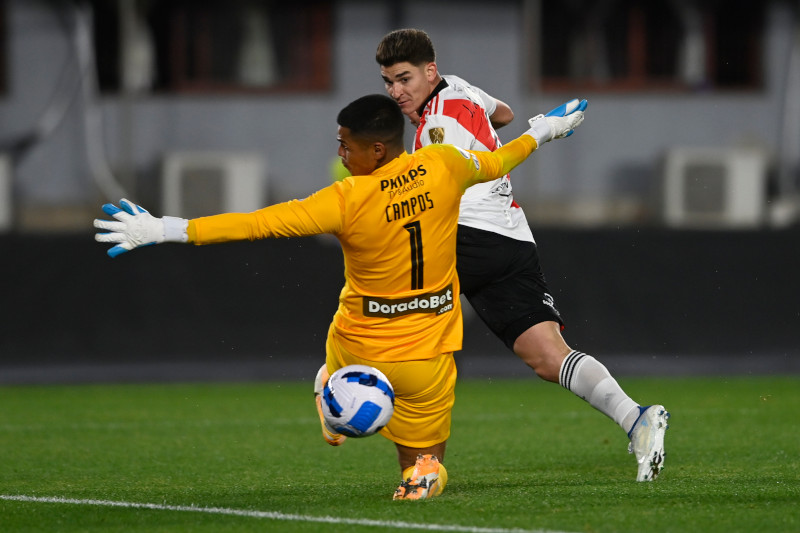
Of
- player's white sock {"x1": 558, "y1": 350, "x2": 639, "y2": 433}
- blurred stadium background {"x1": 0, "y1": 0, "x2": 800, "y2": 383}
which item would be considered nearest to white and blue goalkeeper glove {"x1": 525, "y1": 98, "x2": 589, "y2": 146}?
player's white sock {"x1": 558, "y1": 350, "x2": 639, "y2": 433}

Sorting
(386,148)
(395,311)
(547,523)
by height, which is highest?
(386,148)

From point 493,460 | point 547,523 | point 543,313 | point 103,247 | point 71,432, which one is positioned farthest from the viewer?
point 103,247

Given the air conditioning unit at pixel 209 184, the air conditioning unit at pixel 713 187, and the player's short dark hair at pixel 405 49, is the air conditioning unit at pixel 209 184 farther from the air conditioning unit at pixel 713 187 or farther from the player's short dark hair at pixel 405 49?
the player's short dark hair at pixel 405 49

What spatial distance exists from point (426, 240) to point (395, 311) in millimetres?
297

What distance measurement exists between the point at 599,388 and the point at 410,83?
152 cm

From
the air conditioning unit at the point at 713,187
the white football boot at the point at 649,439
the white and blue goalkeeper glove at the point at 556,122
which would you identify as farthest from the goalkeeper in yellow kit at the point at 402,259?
the air conditioning unit at the point at 713,187

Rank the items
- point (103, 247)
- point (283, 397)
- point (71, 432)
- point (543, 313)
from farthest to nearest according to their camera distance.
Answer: point (103, 247)
point (283, 397)
point (71, 432)
point (543, 313)

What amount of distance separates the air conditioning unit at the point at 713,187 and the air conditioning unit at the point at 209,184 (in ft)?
14.3

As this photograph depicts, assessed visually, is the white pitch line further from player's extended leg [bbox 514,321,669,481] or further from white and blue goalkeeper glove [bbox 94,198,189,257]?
player's extended leg [bbox 514,321,669,481]

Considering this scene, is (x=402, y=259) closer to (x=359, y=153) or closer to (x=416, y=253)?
(x=416, y=253)

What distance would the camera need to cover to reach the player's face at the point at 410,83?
5.62 m

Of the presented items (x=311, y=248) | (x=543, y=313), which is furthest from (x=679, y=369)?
(x=543, y=313)

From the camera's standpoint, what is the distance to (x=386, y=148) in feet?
16.2

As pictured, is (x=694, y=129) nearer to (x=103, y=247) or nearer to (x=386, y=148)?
(x=103, y=247)
